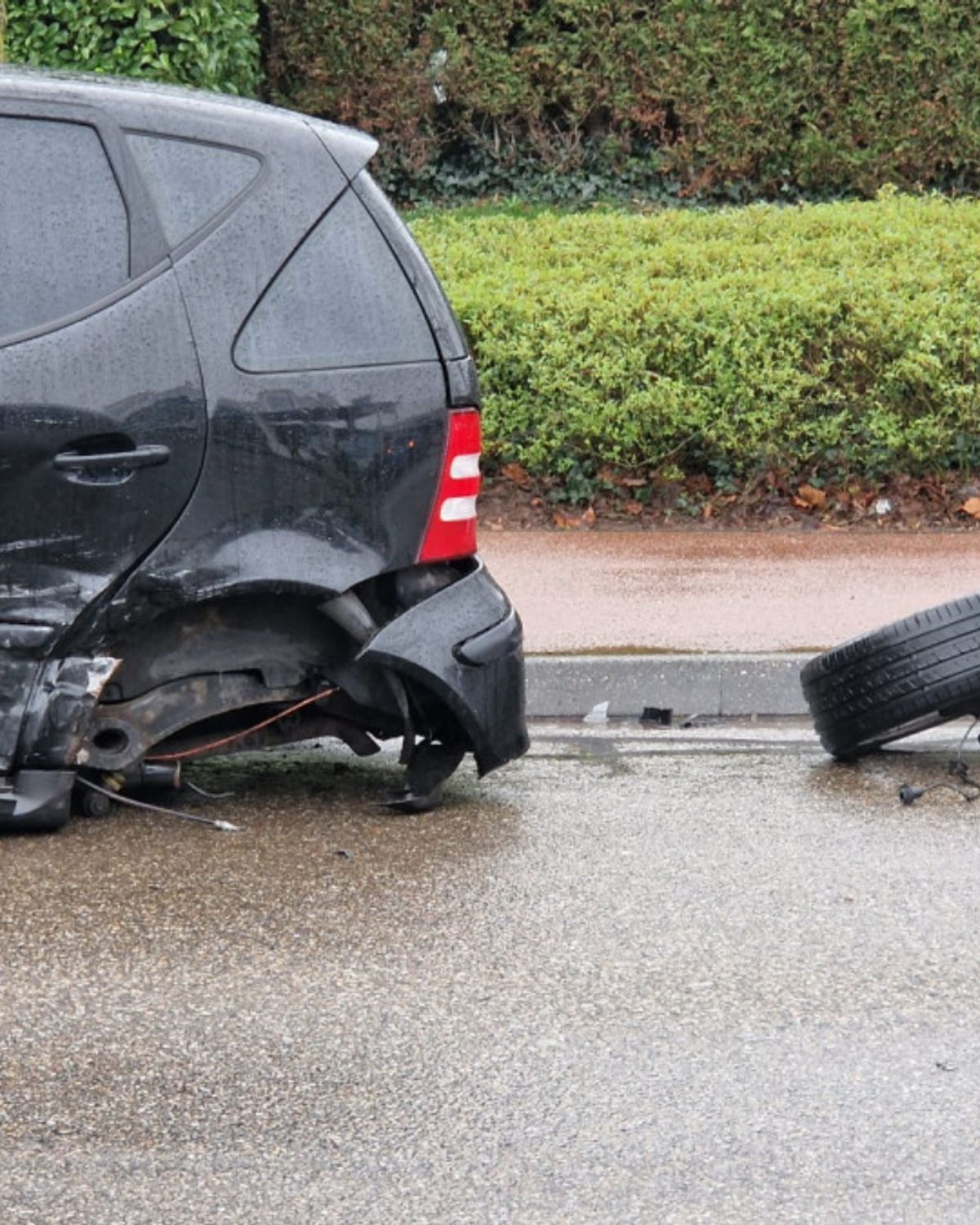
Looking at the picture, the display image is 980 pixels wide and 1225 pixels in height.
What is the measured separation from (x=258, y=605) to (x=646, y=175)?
10.0m

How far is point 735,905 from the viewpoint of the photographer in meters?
4.98

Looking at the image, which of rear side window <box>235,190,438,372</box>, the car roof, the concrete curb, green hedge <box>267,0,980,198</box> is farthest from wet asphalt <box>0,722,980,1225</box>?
green hedge <box>267,0,980,198</box>

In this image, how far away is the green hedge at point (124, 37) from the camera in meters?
12.8

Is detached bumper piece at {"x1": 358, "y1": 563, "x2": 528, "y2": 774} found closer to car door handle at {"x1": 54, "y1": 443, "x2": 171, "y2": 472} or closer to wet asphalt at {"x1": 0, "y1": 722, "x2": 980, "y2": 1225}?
wet asphalt at {"x1": 0, "y1": 722, "x2": 980, "y2": 1225}

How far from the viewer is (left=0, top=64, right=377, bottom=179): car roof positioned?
17.5ft

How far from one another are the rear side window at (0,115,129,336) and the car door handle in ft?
1.08

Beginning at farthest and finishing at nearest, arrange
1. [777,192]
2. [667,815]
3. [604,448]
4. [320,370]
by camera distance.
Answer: [777,192], [604,448], [667,815], [320,370]

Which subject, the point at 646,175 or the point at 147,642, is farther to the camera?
the point at 646,175

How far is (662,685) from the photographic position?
7012 mm

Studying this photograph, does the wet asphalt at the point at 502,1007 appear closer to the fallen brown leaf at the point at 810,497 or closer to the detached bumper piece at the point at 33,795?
the detached bumper piece at the point at 33,795

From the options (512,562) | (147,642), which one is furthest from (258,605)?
(512,562)

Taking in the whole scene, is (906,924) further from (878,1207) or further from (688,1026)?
(878,1207)

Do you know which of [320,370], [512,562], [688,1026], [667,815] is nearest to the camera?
[688,1026]

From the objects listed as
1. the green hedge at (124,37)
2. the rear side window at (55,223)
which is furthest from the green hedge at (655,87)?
the rear side window at (55,223)
